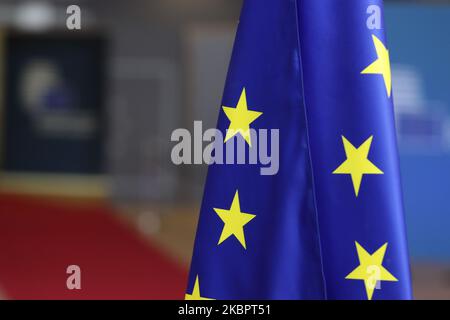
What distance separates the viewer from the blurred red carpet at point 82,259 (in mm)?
3376

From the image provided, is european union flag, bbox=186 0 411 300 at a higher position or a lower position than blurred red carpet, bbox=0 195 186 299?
lower

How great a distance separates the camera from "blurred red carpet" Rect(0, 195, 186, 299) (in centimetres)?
338

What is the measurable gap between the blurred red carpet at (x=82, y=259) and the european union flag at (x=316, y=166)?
7.27 ft

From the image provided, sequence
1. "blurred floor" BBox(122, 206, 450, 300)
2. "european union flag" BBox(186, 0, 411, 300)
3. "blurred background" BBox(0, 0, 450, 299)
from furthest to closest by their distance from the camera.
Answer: "blurred background" BBox(0, 0, 450, 299) → "blurred floor" BBox(122, 206, 450, 300) → "european union flag" BBox(186, 0, 411, 300)

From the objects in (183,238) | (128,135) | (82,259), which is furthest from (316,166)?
(128,135)

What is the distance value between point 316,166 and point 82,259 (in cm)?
379

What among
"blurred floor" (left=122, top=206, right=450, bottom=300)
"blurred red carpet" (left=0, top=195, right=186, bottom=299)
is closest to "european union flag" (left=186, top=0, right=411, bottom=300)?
"blurred red carpet" (left=0, top=195, right=186, bottom=299)

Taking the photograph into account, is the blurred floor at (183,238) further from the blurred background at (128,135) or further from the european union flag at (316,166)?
the european union flag at (316,166)

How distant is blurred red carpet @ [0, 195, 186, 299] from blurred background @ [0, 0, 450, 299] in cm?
1

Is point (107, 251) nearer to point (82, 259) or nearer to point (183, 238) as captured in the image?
point (82, 259)

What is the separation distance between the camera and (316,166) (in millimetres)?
1032

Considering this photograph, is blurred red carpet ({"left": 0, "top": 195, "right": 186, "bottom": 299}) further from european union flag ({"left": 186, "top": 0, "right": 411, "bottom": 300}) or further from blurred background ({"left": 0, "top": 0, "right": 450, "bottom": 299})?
european union flag ({"left": 186, "top": 0, "right": 411, "bottom": 300})
